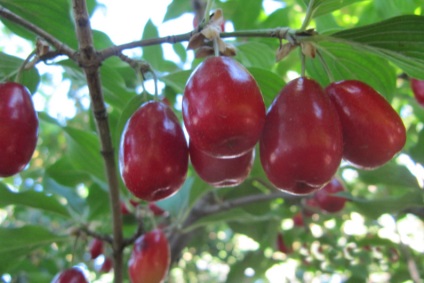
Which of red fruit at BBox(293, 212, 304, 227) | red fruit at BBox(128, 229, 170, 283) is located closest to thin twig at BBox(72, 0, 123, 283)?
red fruit at BBox(128, 229, 170, 283)

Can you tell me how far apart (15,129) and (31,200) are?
0.78 m

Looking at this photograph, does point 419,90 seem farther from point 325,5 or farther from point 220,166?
point 220,166

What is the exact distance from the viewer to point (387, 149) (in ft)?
3.17

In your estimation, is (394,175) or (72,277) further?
(394,175)

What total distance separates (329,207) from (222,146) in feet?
4.16

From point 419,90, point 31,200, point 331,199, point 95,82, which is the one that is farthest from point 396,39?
point 31,200

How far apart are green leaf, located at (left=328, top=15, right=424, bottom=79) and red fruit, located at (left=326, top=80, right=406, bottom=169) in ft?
0.29

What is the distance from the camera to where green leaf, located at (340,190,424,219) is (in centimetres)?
165

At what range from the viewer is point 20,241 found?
1752 mm

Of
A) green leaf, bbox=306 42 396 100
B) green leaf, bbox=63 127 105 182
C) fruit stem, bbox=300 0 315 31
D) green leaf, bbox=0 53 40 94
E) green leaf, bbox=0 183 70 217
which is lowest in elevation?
green leaf, bbox=0 183 70 217

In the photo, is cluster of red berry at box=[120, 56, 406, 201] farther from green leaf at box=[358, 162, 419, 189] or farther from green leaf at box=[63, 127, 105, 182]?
green leaf at box=[358, 162, 419, 189]

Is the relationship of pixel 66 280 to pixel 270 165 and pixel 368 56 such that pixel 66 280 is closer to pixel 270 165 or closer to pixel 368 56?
pixel 270 165

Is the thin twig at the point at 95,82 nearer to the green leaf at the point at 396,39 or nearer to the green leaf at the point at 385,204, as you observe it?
the green leaf at the point at 396,39

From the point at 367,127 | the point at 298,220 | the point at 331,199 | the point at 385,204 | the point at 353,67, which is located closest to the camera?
the point at 367,127
